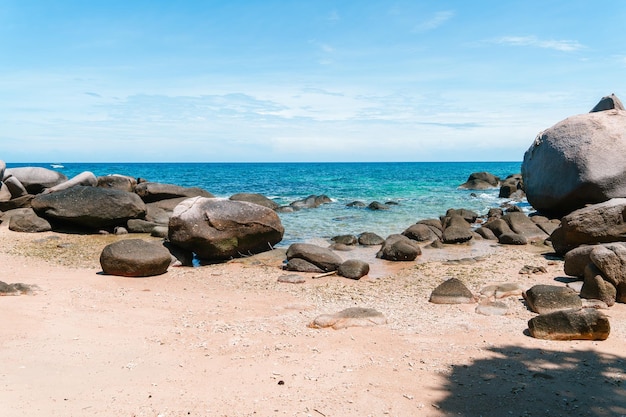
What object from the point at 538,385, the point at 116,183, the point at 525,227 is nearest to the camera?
the point at 538,385

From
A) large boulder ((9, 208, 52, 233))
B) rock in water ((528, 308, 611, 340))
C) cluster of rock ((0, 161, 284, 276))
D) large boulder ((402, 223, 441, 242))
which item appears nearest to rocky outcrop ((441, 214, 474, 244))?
large boulder ((402, 223, 441, 242))

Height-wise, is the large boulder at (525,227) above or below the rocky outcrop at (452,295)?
above

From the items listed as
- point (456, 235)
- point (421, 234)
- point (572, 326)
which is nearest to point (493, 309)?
point (572, 326)

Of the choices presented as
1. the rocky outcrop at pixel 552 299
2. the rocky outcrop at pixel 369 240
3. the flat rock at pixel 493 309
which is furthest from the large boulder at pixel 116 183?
the rocky outcrop at pixel 552 299

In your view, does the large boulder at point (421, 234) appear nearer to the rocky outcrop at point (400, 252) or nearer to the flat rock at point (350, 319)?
the rocky outcrop at point (400, 252)

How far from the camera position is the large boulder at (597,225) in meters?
12.4

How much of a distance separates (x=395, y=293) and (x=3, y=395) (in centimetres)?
746

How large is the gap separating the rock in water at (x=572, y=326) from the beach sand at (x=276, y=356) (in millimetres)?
148

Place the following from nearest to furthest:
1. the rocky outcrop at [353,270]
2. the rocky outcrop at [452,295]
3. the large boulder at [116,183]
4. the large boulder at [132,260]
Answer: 1. the rocky outcrop at [452,295]
2. the large boulder at [132,260]
3. the rocky outcrop at [353,270]
4. the large boulder at [116,183]

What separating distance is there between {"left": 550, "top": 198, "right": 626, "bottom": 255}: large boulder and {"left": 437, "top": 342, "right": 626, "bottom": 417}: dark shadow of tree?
22.8 ft

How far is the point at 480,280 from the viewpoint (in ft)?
38.1

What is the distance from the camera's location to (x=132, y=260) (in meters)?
11.6

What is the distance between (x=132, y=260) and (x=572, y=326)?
9.12 m

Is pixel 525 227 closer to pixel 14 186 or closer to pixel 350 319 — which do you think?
pixel 350 319
